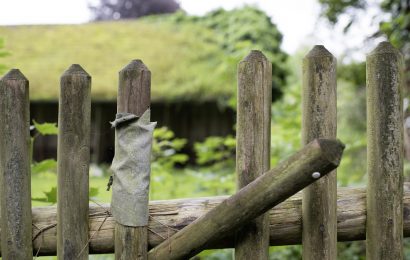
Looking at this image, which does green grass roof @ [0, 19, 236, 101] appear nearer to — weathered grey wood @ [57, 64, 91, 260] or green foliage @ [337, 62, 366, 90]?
green foliage @ [337, 62, 366, 90]

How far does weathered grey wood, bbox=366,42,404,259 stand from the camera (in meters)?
1.37

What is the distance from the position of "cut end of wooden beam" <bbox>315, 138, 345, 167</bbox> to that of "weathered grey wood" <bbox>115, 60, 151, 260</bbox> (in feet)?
1.70

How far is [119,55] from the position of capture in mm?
13055

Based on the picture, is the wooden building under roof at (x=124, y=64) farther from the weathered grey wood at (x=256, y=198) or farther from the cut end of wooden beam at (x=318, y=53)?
the weathered grey wood at (x=256, y=198)

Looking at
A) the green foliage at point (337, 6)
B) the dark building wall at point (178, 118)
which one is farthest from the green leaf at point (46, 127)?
the dark building wall at point (178, 118)

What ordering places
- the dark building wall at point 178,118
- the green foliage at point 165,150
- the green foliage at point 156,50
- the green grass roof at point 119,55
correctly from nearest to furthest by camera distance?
the green foliage at point 165,150 < the green foliage at point 156,50 < the green grass roof at point 119,55 < the dark building wall at point 178,118

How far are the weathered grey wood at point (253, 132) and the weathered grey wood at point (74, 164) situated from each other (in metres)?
0.44

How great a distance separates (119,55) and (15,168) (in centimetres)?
1197

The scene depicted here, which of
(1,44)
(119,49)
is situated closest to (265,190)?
(1,44)

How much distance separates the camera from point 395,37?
270 cm

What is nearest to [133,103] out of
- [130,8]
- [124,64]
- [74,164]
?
[74,164]

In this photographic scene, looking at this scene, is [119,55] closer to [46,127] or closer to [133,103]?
[46,127]

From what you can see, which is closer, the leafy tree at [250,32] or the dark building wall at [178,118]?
the leafy tree at [250,32]

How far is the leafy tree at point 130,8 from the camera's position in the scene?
36875 mm
